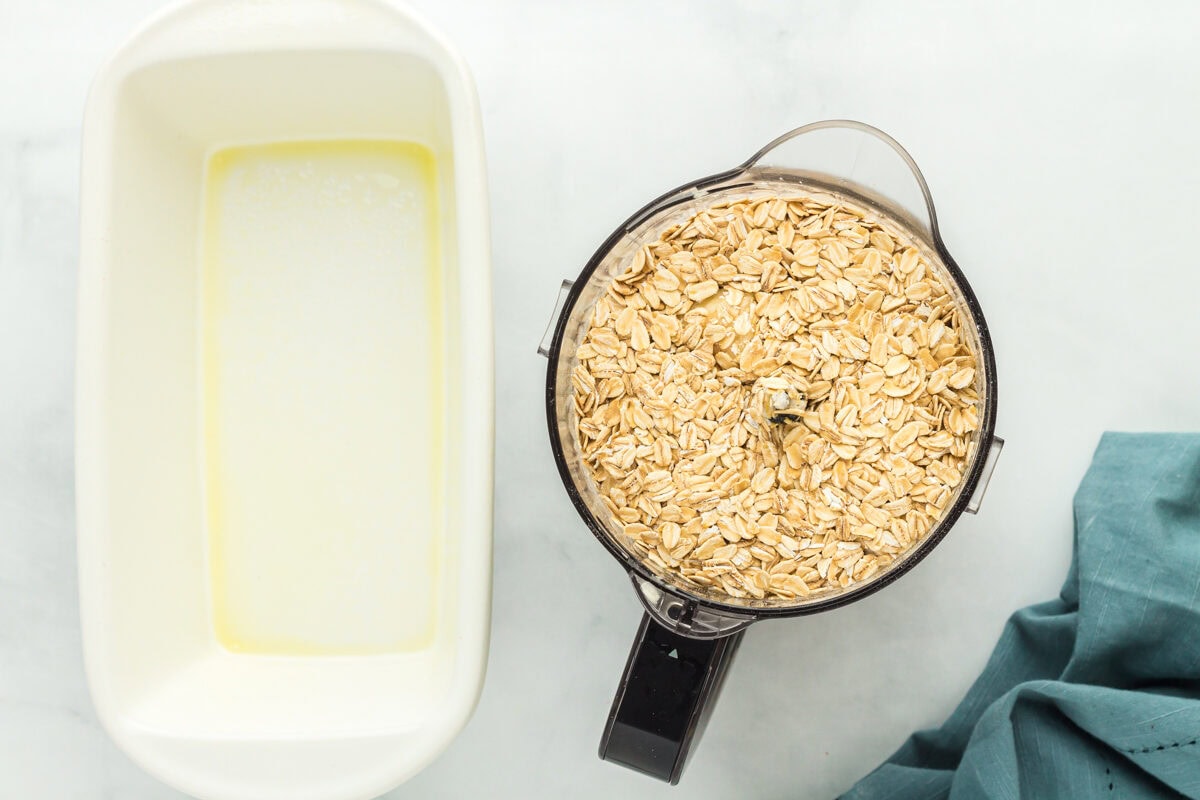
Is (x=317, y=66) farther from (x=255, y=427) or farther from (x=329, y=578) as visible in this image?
(x=329, y=578)

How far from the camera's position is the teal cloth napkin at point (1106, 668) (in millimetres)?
687

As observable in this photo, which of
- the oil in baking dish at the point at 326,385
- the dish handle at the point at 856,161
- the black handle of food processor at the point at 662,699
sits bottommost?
the black handle of food processor at the point at 662,699

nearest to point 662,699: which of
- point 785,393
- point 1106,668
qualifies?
point 785,393

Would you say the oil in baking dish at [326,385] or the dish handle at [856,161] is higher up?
the dish handle at [856,161]

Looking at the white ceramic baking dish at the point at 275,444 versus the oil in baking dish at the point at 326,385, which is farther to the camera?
the oil in baking dish at the point at 326,385

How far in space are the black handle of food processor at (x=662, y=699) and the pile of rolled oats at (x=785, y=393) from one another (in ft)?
0.15

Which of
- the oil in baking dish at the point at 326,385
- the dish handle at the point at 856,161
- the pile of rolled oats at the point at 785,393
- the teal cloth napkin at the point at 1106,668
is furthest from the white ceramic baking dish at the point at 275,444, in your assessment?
the teal cloth napkin at the point at 1106,668

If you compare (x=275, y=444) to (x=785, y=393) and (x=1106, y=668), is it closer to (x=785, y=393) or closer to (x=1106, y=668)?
(x=785, y=393)

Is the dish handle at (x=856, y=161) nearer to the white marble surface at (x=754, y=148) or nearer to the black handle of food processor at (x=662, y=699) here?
the white marble surface at (x=754, y=148)

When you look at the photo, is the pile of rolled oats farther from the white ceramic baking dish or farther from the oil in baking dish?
the oil in baking dish

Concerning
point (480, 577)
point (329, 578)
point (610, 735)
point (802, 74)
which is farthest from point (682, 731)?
point (802, 74)

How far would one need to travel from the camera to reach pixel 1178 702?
0.68 m

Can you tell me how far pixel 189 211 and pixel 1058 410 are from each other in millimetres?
701

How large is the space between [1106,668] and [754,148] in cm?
48
